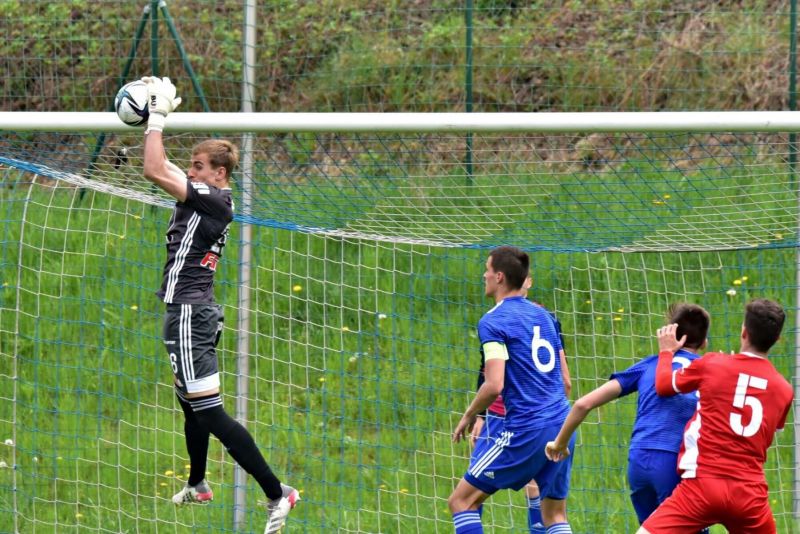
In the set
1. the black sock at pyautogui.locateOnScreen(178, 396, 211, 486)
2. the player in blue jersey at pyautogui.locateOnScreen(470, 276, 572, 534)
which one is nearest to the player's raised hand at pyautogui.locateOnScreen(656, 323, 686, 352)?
the player in blue jersey at pyautogui.locateOnScreen(470, 276, 572, 534)

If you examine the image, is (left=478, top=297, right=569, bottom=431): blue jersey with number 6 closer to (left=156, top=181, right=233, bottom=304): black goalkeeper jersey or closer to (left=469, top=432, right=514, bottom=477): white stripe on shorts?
(left=469, top=432, right=514, bottom=477): white stripe on shorts

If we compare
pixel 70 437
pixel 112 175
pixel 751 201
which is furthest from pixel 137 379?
pixel 751 201

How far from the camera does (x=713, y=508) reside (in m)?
5.09

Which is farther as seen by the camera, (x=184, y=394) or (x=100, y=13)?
(x=100, y=13)

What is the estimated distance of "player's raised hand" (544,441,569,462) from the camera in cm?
545

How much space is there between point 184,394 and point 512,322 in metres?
1.48

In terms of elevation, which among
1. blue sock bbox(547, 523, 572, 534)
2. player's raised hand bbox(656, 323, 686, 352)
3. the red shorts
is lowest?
blue sock bbox(547, 523, 572, 534)

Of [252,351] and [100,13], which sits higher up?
[100,13]

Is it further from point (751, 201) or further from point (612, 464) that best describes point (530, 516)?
point (751, 201)

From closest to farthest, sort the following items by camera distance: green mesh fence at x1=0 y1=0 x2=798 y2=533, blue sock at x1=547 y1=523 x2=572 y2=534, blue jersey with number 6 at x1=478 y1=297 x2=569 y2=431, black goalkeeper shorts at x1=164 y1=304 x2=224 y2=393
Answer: black goalkeeper shorts at x1=164 y1=304 x2=224 y2=393
blue jersey with number 6 at x1=478 y1=297 x2=569 y2=431
blue sock at x1=547 y1=523 x2=572 y2=534
green mesh fence at x1=0 y1=0 x2=798 y2=533

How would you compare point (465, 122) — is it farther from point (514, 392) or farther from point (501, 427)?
point (501, 427)

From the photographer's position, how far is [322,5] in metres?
10.0

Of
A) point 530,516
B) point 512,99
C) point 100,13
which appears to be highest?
point 100,13

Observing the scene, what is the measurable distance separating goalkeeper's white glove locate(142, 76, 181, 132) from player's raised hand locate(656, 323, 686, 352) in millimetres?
2258
